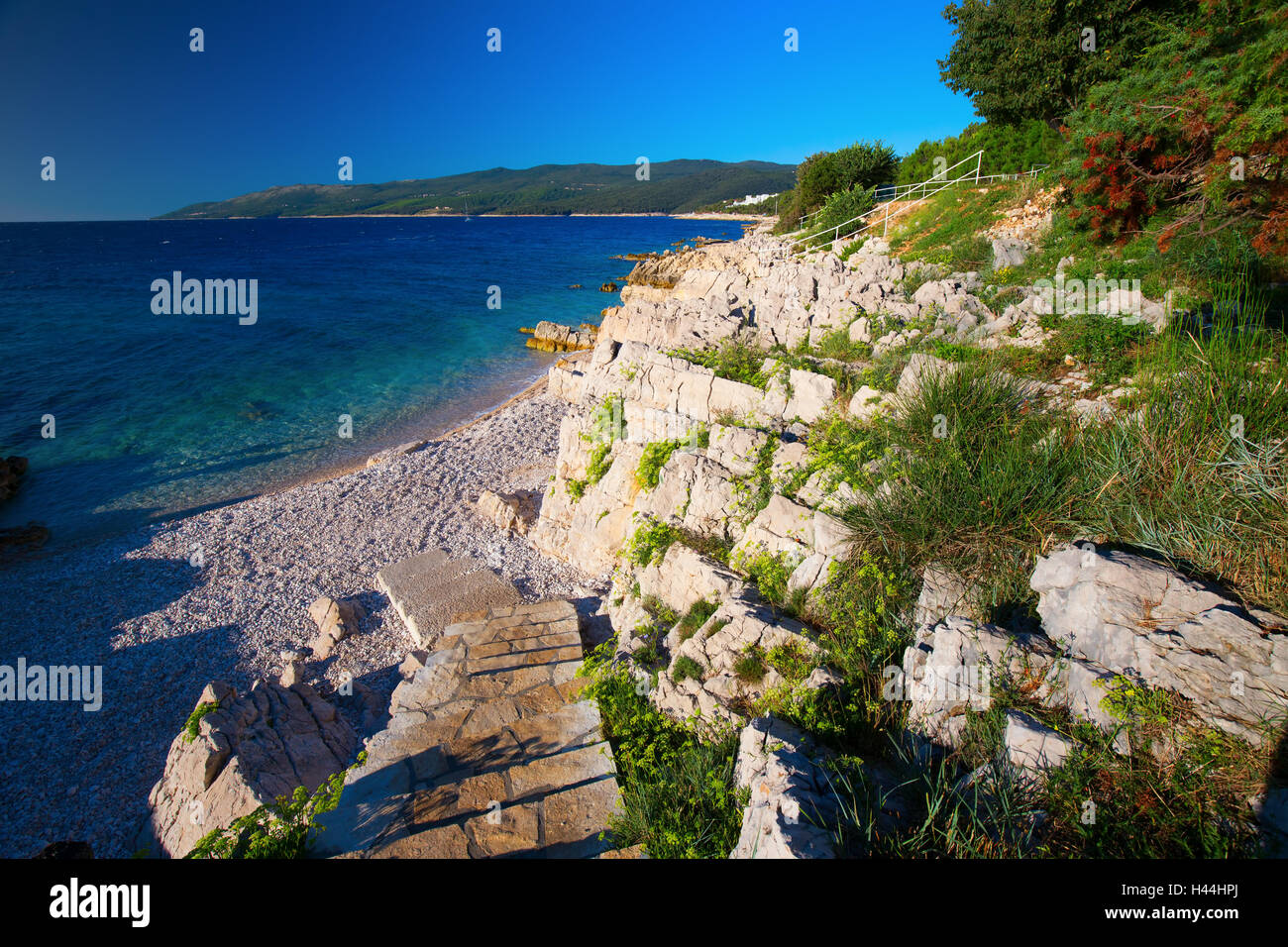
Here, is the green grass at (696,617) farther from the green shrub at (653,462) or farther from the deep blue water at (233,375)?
the deep blue water at (233,375)

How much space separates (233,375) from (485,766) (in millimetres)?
27808

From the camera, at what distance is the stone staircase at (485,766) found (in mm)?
4375

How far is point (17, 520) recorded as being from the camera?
571 inches

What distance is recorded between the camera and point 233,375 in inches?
1006

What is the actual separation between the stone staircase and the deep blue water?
13263 mm

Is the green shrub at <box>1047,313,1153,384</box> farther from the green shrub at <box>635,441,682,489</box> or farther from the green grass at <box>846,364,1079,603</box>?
the green shrub at <box>635,441,682,489</box>

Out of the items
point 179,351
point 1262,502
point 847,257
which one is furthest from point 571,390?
point 179,351

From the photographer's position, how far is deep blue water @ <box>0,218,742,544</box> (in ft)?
54.6

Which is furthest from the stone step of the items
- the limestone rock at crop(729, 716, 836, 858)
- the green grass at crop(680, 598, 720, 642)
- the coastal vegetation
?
the limestone rock at crop(729, 716, 836, 858)

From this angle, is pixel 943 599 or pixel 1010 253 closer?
pixel 943 599

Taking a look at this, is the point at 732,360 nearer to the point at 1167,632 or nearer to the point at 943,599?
the point at 943,599

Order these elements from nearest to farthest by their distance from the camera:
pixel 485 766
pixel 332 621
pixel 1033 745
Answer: pixel 1033 745 < pixel 485 766 < pixel 332 621

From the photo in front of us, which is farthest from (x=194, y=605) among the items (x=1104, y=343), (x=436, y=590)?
(x=1104, y=343)

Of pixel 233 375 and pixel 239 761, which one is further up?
pixel 233 375
